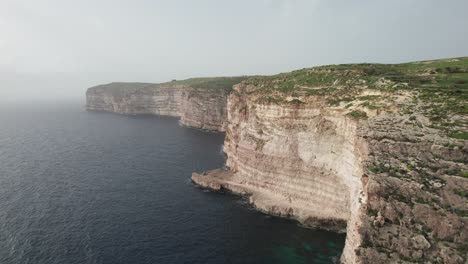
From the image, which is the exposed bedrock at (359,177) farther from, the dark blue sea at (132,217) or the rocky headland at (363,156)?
the dark blue sea at (132,217)

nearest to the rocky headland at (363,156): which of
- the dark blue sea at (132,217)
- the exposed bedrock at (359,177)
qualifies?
the exposed bedrock at (359,177)

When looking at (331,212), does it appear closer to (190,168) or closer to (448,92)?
(448,92)

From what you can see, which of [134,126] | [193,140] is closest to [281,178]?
[193,140]

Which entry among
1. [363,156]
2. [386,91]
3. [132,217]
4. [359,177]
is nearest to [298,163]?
[359,177]

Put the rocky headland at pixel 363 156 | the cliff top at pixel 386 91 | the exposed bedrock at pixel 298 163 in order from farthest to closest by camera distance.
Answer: the exposed bedrock at pixel 298 163
the cliff top at pixel 386 91
the rocky headland at pixel 363 156

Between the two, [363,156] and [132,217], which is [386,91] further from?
[132,217]

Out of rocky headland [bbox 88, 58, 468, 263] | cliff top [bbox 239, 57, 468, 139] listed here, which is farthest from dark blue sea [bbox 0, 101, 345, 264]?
cliff top [bbox 239, 57, 468, 139]
